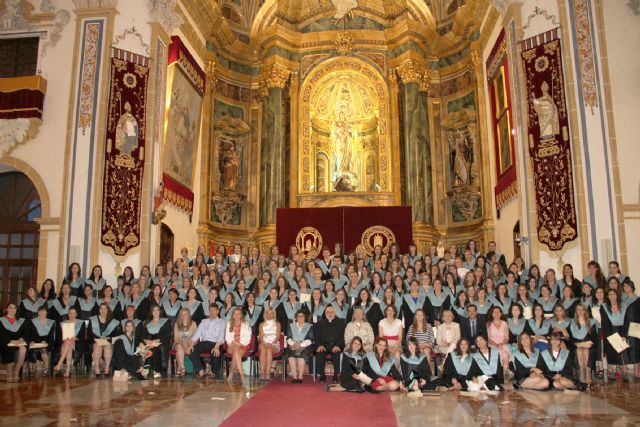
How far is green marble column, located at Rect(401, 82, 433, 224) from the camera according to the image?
60.6ft

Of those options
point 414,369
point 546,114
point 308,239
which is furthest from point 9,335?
point 546,114

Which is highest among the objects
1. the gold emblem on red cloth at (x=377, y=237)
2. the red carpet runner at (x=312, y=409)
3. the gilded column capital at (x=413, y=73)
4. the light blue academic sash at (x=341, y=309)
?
the gilded column capital at (x=413, y=73)

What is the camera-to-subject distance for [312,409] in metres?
6.70

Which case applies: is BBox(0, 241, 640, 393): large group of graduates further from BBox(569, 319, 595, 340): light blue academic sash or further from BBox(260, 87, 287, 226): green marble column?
BBox(260, 87, 287, 226): green marble column

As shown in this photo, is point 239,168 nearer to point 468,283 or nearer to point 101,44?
point 101,44

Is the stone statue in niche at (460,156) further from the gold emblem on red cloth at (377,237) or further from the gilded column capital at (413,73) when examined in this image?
the gold emblem on red cloth at (377,237)

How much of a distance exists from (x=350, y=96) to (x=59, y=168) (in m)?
10.9

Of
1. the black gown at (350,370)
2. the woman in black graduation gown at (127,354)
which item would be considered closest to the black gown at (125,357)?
the woman in black graduation gown at (127,354)

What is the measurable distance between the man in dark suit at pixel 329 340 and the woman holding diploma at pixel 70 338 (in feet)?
12.9

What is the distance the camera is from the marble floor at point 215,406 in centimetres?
597

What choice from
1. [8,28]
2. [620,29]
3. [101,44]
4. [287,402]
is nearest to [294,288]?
[287,402]

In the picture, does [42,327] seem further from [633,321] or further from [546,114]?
[546,114]

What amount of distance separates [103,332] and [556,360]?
7.05 m

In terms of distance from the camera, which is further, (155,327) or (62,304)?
(62,304)
